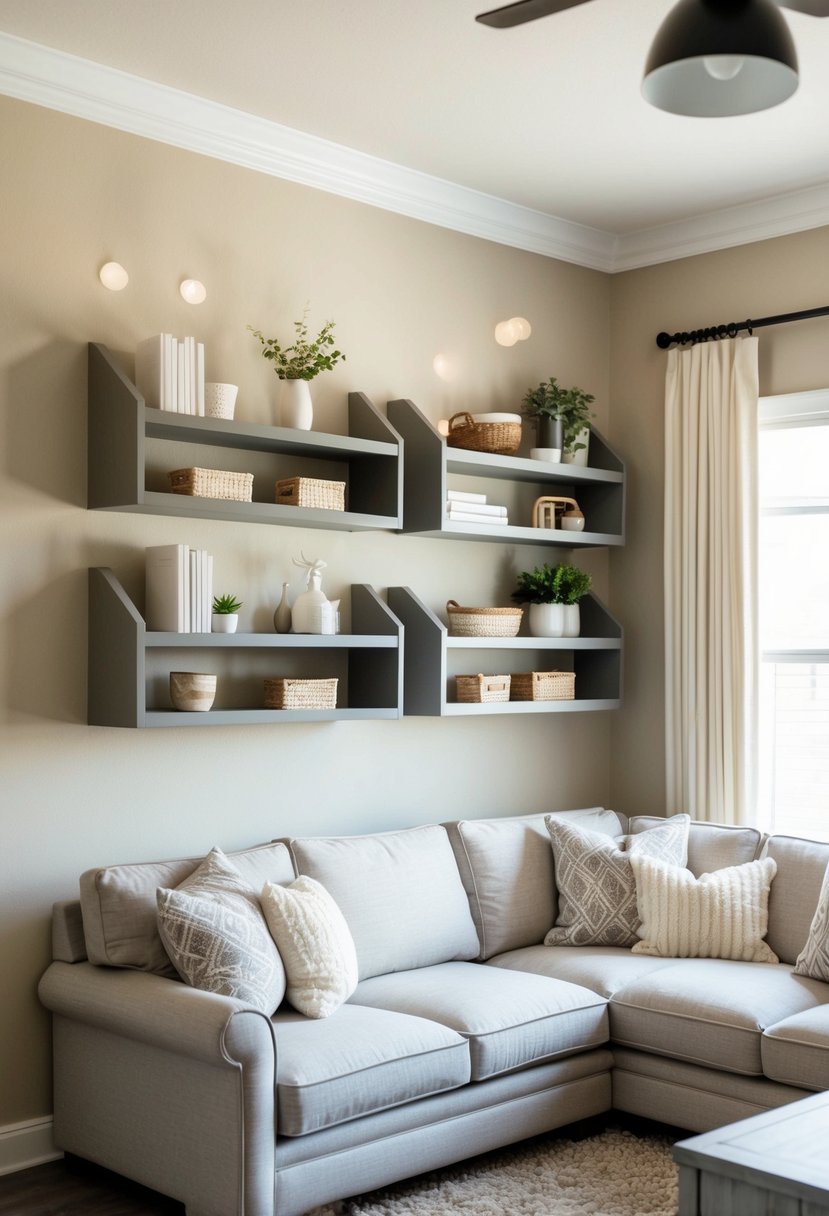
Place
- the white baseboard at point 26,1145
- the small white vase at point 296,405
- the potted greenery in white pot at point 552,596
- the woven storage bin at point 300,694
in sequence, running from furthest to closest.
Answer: the potted greenery in white pot at point 552,596, the small white vase at point 296,405, the woven storage bin at point 300,694, the white baseboard at point 26,1145

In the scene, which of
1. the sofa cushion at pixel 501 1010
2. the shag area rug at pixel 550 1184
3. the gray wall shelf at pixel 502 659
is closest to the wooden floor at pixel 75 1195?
the shag area rug at pixel 550 1184

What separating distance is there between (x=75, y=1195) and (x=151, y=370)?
7.14ft

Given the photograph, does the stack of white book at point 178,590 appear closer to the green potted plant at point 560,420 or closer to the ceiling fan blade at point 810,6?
the green potted plant at point 560,420

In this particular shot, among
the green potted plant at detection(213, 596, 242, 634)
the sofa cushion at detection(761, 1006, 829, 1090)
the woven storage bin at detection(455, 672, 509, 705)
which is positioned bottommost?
the sofa cushion at detection(761, 1006, 829, 1090)

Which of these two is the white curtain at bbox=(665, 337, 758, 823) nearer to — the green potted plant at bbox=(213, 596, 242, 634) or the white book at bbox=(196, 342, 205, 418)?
the green potted plant at bbox=(213, 596, 242, 634)

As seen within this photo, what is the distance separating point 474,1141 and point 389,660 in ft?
4.84

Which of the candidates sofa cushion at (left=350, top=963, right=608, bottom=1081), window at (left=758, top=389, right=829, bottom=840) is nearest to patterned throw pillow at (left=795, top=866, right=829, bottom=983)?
sofa cushion at (left=350, top=963, right=608, bottom=1081)

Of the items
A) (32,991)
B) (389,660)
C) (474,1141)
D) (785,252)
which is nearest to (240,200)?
(389,660)

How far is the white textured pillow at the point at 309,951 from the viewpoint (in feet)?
10.6

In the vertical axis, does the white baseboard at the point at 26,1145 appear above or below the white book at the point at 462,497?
below

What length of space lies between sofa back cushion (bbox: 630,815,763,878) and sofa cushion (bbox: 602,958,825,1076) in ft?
1.60

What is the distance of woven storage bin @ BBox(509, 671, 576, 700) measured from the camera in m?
4.59

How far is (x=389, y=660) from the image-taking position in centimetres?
409

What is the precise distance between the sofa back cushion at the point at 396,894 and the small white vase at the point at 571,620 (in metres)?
1.02
